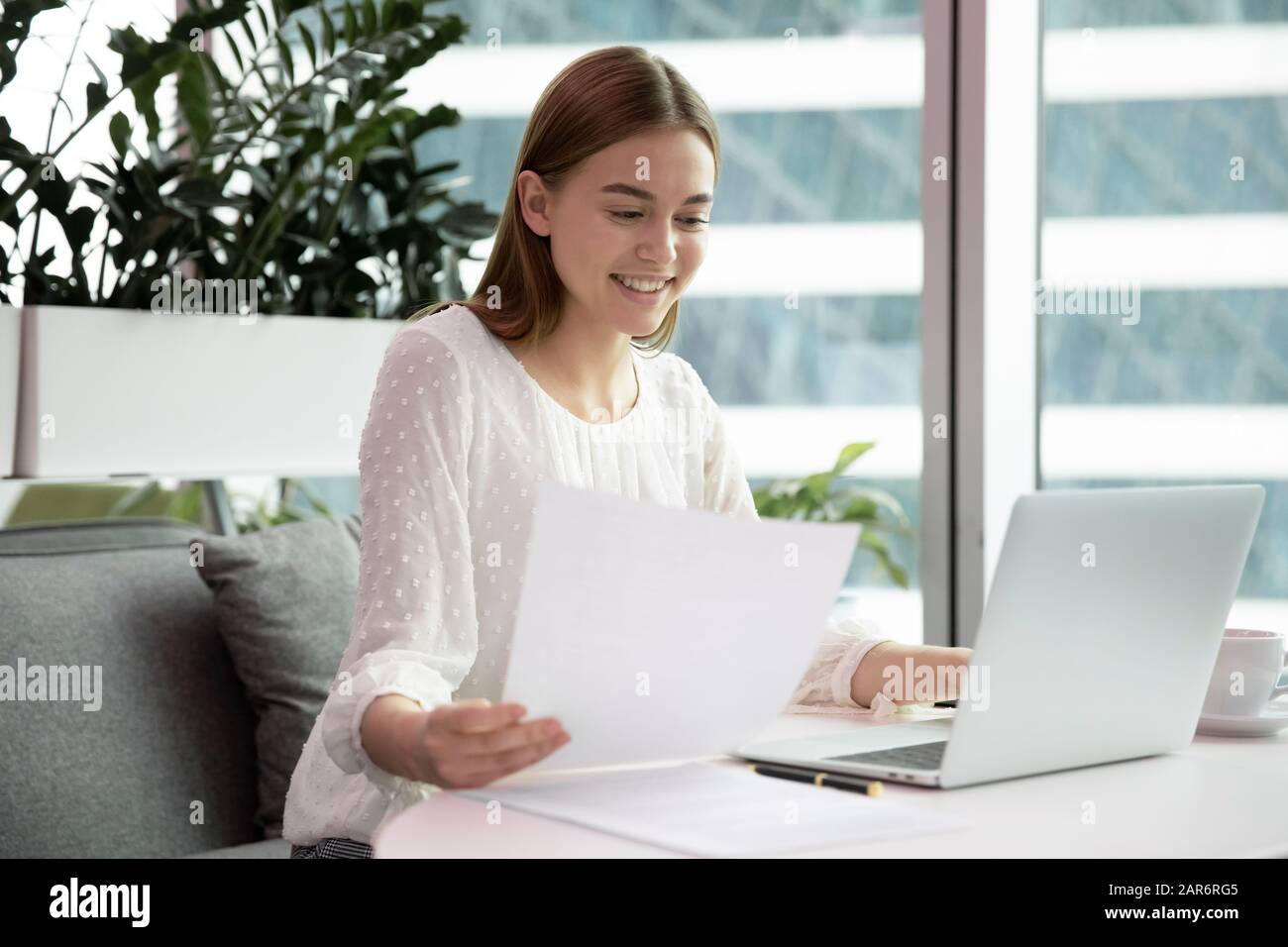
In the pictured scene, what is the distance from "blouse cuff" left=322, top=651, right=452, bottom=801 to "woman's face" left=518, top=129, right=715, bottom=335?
1.69 ft

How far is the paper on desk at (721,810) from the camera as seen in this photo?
916mm

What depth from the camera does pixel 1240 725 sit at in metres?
1.32

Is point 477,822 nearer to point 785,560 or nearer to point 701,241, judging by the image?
point 785,560

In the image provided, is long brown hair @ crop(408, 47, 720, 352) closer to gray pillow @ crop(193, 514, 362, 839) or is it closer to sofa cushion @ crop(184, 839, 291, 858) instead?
gray pillow @ crop(193, 514, 362, 839)

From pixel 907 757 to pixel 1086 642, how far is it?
17cm

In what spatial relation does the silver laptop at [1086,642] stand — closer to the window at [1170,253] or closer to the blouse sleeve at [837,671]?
the blouse sleeve at [837,671]

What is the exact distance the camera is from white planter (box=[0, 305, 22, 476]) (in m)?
2.04

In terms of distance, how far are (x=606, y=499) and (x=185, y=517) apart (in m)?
2.59

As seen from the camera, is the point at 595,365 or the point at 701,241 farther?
the point at 595,365

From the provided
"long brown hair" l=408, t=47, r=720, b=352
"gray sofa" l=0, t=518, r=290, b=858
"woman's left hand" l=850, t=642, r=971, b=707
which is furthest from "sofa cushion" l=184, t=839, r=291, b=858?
"woman's left hand" l=850, t=642, r=971, b=707

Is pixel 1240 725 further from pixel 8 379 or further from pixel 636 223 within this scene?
pixel 8 379

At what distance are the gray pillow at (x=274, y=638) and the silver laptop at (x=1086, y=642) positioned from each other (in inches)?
38.7

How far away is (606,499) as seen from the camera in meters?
0.91
